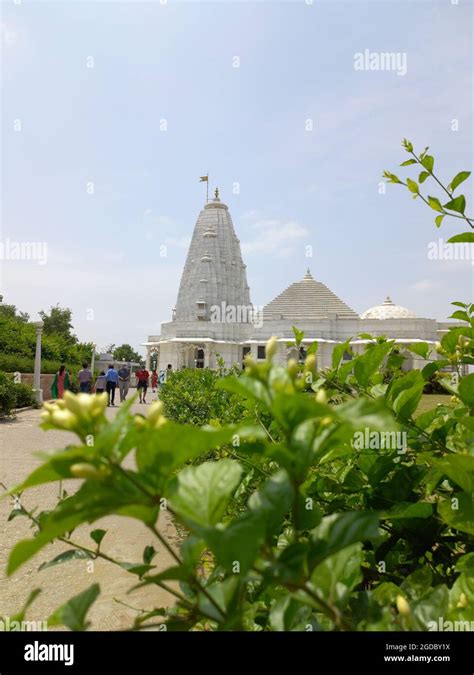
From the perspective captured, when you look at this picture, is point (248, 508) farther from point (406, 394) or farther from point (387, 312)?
point (387, 312)

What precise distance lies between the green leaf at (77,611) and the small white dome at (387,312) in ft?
142

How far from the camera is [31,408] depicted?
46.2 ft

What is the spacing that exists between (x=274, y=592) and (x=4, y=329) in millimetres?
24162

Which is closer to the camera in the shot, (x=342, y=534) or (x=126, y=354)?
(x=342, y=534)

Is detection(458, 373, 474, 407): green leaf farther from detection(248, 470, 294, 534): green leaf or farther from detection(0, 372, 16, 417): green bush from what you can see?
detection(0, 372, 16, 417): green bush

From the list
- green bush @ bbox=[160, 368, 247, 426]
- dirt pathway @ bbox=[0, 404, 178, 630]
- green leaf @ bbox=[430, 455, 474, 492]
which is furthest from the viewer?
green bush @ bbox=[160, 368, 247, 426]

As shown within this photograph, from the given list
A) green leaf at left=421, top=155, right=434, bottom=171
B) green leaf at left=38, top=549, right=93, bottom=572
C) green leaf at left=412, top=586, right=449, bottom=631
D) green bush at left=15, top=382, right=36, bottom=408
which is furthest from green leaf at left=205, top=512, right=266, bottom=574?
green bush at left=15, top=382, right=36, bottom=408

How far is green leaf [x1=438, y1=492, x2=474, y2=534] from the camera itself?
0.75m

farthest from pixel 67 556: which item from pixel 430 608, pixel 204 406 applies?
pixel 204 406

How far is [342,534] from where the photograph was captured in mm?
540

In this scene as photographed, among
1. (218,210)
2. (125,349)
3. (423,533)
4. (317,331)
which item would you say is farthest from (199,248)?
(423,533)

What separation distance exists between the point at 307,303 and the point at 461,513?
44699 millimetres
